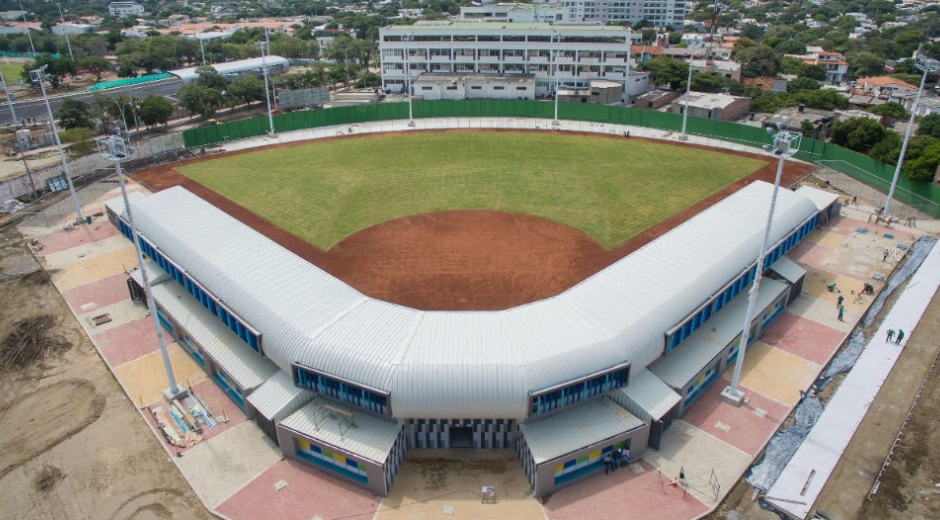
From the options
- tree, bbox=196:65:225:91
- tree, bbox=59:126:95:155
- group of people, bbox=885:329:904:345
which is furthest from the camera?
tree, bbox=196:65:225:91

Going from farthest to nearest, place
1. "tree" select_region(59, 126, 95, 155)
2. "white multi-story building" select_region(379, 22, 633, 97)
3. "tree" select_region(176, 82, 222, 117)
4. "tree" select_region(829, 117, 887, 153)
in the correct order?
1. "white multi-story building" select_region(379, 22, 633, 97)
2. "tree" select_region(176, 82, 222, 117)
3. "tree" select_region(59, 126, 95, 155)
4. "tree" select_region(829, 117, 887, 153)

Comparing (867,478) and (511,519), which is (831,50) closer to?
(867,478)

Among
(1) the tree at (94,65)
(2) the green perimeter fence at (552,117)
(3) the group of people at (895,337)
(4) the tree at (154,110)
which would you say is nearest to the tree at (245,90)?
(4) the tree at (154,110)

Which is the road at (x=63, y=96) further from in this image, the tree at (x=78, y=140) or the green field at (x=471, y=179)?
the green field at (x=471, y=179)

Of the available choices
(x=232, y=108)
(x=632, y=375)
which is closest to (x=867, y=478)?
(x=632, y=375)

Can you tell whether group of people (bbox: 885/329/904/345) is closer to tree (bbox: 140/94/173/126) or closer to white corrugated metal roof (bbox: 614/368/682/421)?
white corrugated metal roof (bbox: 614/368/682/421)

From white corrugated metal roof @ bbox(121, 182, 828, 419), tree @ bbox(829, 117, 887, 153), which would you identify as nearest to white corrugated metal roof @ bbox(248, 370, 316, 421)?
white corrugated metal roof @ bbox(121, 182, 828, 419)
